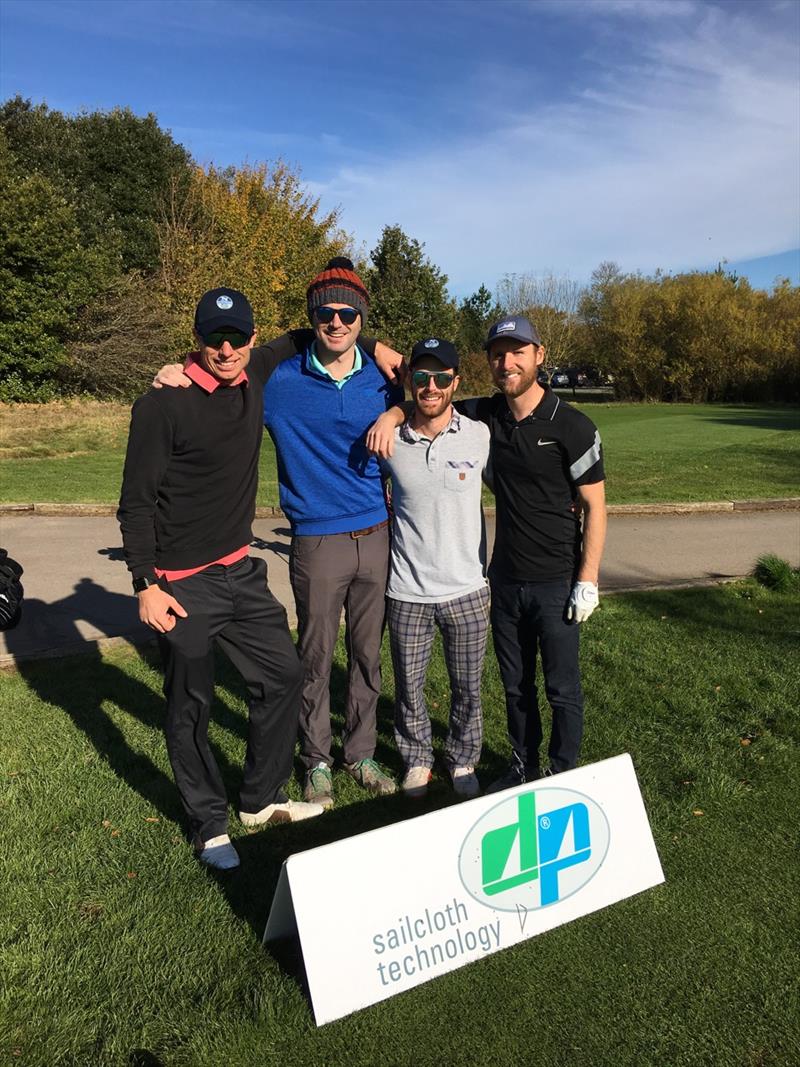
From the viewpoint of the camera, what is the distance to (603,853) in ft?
9.91

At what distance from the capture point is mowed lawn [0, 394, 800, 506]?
13.6 metres

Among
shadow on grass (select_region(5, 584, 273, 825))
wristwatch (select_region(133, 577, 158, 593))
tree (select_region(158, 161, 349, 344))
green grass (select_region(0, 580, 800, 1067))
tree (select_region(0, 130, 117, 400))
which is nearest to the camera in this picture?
green grass (select_region(0, 580, 800, 1067))

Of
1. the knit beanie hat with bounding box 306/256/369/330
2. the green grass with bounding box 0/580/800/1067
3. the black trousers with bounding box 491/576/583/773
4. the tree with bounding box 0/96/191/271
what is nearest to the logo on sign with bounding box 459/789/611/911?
the green grass with bounding box 0/580/800/1067

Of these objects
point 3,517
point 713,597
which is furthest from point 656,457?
point 3,517

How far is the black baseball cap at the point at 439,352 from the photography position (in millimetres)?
3541

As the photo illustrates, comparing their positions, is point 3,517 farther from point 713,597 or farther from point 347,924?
point 347,924

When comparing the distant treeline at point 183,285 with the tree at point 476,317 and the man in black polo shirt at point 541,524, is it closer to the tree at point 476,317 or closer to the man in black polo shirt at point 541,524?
the tree at point 476,317

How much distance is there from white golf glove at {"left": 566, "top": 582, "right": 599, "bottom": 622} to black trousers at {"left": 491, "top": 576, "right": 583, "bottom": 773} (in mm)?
65

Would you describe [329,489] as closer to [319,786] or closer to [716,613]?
[319,786]

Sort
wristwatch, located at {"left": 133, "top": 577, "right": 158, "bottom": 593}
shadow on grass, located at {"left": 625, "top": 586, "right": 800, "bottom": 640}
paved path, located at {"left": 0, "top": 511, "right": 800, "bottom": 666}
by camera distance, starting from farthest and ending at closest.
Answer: paved path, located at {"left": 0, "top": 511, "right": 800, "bottom": 666}
shadow on grass, located at {"left": 625, "top": 586, "right": 800, "bottom": 640}
wristwatch, located at {"left": 133, "top": 577, "right": 158, "bottom": 593}

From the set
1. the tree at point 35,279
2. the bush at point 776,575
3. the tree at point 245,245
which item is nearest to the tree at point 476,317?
the tree at point 245,245

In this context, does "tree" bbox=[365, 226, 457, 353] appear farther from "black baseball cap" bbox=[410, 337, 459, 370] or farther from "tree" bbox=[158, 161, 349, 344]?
"black baseball cap" bbox=[410, 337, 459, 370]

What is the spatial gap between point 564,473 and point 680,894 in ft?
Result: 5.93

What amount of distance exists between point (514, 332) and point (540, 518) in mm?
843
